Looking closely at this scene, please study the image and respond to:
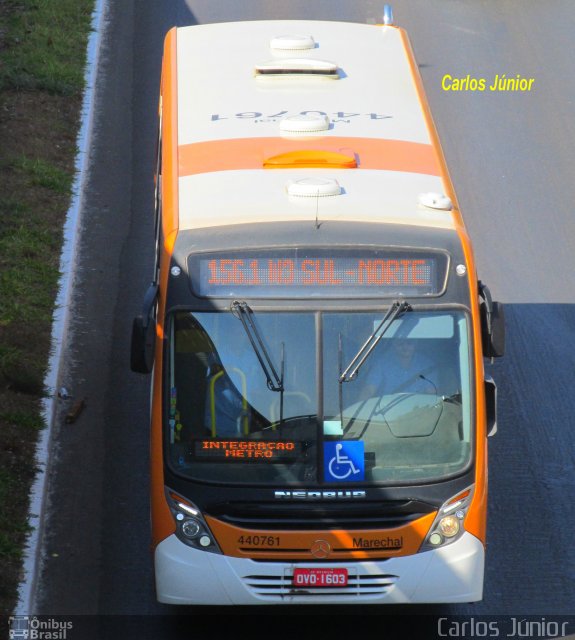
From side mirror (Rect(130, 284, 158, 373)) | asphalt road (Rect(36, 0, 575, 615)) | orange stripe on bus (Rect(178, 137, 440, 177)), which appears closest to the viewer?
side mirror (Rect(130, 284, 158, 373))

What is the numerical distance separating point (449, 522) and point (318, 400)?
1.19 metres

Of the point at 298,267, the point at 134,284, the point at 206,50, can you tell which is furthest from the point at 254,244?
the point at 134,284

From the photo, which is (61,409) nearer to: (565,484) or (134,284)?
(134,284)

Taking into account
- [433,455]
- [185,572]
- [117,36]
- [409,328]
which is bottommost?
[117,36]

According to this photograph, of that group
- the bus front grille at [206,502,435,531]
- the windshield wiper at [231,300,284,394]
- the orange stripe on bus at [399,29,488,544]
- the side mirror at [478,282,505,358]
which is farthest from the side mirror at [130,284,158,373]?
the side mirror at [478,282,505,358]

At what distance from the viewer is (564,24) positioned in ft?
69.1

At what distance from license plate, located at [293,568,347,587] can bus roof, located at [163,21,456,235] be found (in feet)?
7.64

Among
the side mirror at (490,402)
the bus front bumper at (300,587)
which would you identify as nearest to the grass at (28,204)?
the bus front bumper at (300,587)

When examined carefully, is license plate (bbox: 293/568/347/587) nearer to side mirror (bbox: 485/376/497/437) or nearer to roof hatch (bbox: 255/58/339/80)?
side mirror (bbox: 485/376/497/437)

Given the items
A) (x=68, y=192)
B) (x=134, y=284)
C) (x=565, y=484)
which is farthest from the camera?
(x=68, y=192)

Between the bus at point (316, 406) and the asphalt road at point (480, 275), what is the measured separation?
116 cm

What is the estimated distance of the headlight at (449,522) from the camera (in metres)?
8.61

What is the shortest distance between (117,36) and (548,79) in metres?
6.57

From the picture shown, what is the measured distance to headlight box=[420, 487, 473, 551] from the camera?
861 centimetres
